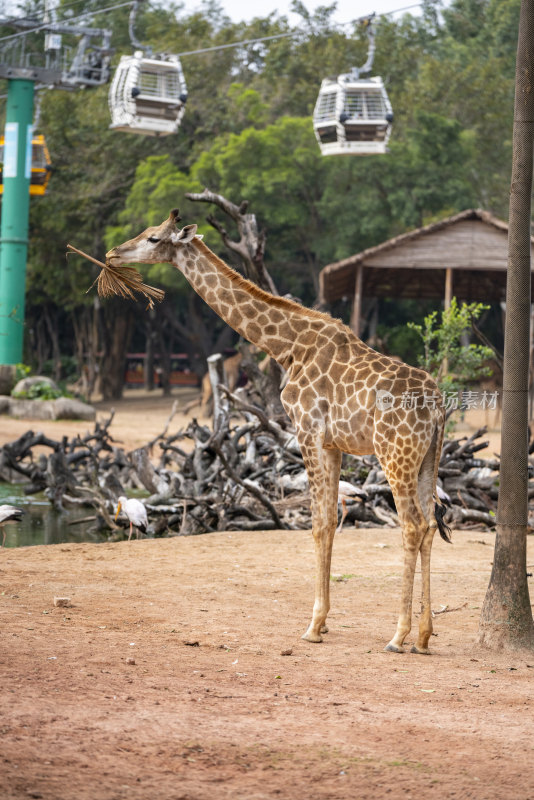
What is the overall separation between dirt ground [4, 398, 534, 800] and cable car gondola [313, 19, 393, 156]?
49.0ft

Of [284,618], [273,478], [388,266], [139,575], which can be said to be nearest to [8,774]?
[284,618]

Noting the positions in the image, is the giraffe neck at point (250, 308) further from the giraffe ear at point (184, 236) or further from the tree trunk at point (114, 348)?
the tree trunk at point (114, 348)

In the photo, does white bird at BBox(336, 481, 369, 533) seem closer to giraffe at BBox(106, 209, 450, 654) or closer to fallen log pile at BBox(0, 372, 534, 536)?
fallen log pile at BBox(0, 372, 534, 536)

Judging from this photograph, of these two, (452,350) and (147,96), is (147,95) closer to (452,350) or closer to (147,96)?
(147,96)

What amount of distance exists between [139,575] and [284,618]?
6.82ft

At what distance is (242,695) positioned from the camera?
508 centimetres

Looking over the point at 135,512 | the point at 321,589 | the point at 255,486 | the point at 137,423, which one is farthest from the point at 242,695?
the point at 137,423

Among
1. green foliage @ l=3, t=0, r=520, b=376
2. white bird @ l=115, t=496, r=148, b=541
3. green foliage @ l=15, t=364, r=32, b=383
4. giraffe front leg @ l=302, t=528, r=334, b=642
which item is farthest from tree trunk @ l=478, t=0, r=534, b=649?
green foliage @ l=3, t=0, r=520, b=376

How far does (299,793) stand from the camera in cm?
384

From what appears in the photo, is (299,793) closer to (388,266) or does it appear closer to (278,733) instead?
(278,733)

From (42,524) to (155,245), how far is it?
7.42 m

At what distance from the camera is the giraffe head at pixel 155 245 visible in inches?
282

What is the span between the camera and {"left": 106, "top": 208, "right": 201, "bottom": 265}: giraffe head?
7.15 m

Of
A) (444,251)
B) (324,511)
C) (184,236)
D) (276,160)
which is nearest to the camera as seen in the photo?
(324,511)
